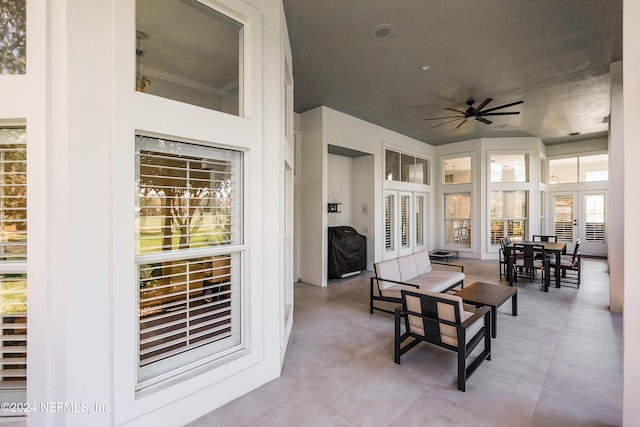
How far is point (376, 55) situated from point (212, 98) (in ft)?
8.64

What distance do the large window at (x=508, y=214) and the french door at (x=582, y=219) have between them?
1627mm

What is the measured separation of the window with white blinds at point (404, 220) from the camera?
7.74 meters

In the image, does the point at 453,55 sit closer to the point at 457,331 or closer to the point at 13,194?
the point at 457,331

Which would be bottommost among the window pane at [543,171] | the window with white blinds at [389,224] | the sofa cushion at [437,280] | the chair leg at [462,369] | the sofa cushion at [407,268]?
the chair leg at [462,369]

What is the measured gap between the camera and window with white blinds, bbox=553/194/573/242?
8.96m

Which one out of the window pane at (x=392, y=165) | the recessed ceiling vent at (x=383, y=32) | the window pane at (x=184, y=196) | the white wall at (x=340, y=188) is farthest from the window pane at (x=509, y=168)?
the window pane at (x=184, y=196)

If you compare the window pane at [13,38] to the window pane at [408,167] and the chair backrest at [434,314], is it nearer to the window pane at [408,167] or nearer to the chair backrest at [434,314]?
the chair backrest at [434,314]

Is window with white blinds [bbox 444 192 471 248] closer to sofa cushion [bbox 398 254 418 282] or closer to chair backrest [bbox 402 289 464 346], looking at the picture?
sofa cushion [bbox 398 254 418 282]

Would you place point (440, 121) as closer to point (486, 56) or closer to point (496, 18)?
point (486, 56)

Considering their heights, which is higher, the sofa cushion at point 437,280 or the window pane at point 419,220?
A: the window pane at point 419,220


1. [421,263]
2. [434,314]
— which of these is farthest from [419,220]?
[434,314]

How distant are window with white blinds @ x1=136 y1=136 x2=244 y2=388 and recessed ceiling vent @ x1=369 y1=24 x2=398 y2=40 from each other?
2.35 meters

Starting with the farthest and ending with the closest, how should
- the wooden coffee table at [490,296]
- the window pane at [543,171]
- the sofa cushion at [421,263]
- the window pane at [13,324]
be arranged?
the window pane at [543,171] → the sofa cushion at [421,263] → the wooden coffee table at [490,296] → the window pane at [13,324]

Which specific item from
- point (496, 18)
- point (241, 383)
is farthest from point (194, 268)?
point (496, 18)
